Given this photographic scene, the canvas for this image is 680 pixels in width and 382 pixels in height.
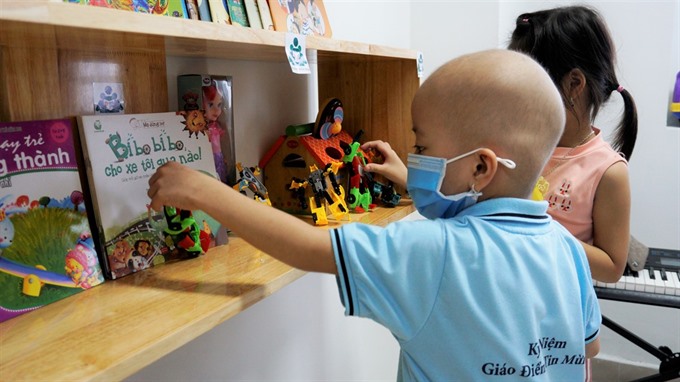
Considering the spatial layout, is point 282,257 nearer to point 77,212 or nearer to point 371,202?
point 77,212

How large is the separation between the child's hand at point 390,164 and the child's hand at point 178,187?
52cm

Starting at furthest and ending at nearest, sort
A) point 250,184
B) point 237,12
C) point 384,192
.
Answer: point 384,192
point 250,184
point 237,12

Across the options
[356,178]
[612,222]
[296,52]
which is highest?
[296,52]

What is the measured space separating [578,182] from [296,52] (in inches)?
29.3

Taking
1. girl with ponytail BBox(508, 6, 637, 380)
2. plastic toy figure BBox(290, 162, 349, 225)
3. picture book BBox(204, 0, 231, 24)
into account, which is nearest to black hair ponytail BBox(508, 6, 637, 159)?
girl with ponytail BBox(508, 6, 637, 380)

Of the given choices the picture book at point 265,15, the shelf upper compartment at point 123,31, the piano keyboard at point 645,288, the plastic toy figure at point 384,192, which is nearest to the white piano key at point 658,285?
the piano keyboard at point 645,288

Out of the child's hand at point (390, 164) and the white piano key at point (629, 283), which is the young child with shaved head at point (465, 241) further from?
the white piano key at point (629, 283)

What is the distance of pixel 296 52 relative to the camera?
852 mm

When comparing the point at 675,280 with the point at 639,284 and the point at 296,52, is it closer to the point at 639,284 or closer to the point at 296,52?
the point at 639,284

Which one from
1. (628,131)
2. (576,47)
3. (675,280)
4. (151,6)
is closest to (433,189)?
(151,6)

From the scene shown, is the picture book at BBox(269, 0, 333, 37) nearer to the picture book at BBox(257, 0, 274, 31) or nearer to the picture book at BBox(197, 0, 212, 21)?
the picture book at BBox(257, 0, 274, 31)

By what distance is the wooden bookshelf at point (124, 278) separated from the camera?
55cm

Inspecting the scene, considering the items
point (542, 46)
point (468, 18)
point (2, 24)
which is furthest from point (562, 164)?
point (2, 24)

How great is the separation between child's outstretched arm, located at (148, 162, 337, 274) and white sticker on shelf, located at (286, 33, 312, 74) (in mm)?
229
